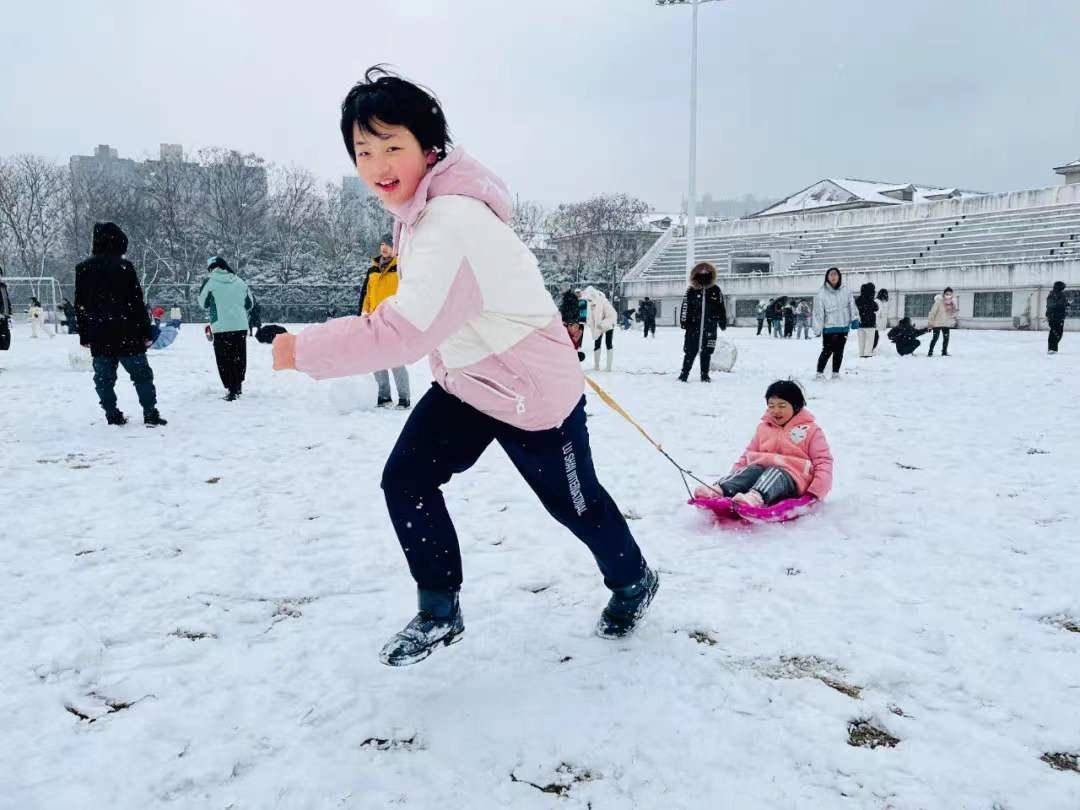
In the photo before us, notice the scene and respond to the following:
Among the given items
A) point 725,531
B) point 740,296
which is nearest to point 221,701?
point 725,531

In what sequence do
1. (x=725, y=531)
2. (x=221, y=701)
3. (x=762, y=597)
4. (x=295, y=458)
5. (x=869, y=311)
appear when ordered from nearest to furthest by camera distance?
(x=221, y=701) → (x=762, y=597) → (x=725, y=531) → (x=295, y=458) → (x=869, y=311)

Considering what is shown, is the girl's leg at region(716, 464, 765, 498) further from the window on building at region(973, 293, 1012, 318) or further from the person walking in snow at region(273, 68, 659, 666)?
the window on building at region(973, 293, 1012, 318)

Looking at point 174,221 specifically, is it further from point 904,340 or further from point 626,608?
point 626,608

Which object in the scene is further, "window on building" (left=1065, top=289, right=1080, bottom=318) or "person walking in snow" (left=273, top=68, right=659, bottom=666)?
"window on building" (left=1065, top=289, right=1080, bottom=318)

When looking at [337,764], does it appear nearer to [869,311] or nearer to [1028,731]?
[1028,731]

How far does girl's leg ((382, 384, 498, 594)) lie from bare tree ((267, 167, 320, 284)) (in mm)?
46543

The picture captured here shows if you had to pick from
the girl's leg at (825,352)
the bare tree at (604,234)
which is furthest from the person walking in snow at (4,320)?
the bare tree at (604,234)

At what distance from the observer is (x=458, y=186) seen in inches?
79.4

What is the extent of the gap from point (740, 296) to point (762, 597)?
4153 cm

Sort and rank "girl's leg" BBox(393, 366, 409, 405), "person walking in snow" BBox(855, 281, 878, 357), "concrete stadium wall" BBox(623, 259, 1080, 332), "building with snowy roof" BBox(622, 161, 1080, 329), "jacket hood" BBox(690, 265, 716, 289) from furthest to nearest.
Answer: "building with snowy roof" BBox(622, 161, 1080, 329) < "concrete stadium wall" BBox(623, 259, 1080, 332) < "person walking in snow" BBox(855, 281, 878, 357) < "jacket hood" BBox(690, 265, 716, 289) < "girl's leg" BBox(393, 366, 409, 405)

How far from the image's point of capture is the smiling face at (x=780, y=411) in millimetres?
4277

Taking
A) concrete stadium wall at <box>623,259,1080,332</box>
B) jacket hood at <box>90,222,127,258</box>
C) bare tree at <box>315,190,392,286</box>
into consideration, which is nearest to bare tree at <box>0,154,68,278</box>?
bare tree at <box>315,190,392,286</box>

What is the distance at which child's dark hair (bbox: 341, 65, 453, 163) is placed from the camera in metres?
2.01

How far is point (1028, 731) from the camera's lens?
6.58 ft
